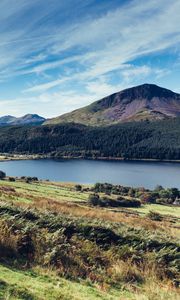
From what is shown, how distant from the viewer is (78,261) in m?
10.2

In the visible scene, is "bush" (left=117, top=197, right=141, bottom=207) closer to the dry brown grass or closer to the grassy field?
the dry brown grass

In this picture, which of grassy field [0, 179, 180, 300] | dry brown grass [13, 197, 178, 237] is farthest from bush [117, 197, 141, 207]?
grassy field [0, 179, 180, 300]

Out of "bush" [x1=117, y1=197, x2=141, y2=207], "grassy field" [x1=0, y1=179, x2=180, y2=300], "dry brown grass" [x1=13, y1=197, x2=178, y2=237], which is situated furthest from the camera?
"bush" [x1=117, y1=197, x2=141, y2=207]

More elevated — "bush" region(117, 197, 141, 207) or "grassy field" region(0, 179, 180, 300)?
"grassy field" region(0, 179, 180, 300)

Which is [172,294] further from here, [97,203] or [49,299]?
[97,203]

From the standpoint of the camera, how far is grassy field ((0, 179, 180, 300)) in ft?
26.3

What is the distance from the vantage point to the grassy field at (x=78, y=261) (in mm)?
8031

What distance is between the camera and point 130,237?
1314 cm

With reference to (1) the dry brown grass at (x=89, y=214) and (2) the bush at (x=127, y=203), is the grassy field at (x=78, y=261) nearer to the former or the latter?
(1) the dry brown grass at (x=89, y=214)

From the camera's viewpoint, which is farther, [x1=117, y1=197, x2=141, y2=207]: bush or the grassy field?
[x1=117, y1=197, x2=141, y2=207]: bush

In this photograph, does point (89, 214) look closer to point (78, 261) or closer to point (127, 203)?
point (78, 261)

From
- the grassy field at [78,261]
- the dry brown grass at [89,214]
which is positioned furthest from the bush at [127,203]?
the grassy field at [78,261]

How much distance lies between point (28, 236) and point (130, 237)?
4.25 m

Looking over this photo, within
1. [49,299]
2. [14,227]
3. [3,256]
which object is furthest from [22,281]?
[14,227]
